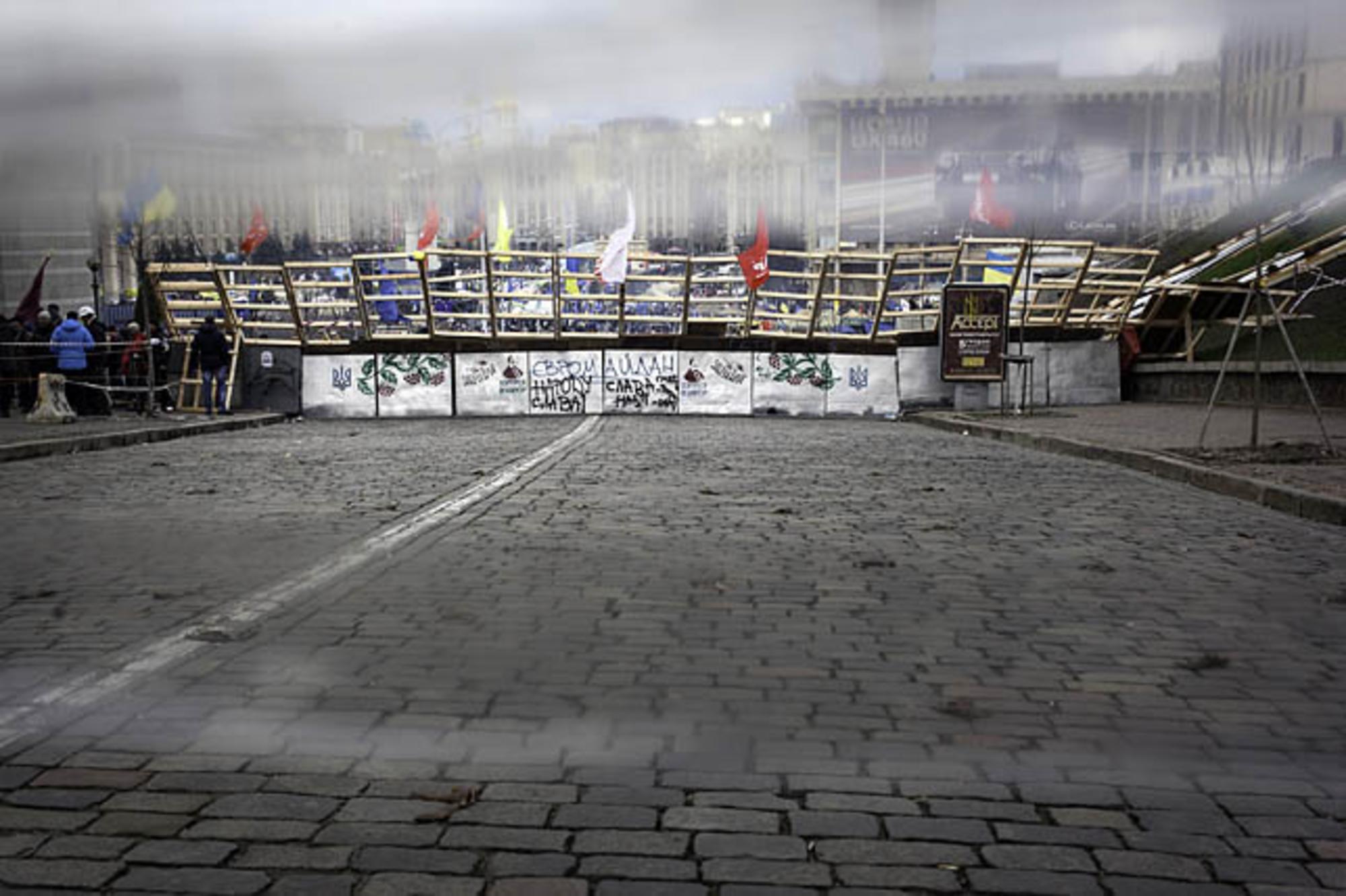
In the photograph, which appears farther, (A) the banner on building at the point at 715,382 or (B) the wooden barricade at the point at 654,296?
(A) the banner on building at the point at 715,382

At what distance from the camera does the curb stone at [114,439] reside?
15.7 metres

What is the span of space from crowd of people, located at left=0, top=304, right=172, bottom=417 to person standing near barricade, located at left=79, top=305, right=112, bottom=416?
0.01m

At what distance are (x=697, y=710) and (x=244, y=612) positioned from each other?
2704 mm

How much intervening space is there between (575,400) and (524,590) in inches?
819

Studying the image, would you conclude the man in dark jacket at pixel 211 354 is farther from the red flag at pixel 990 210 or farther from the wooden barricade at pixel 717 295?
the red flag at pixel 990 210

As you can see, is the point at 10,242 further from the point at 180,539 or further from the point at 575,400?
the point at 575,400

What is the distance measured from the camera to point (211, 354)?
24.1m

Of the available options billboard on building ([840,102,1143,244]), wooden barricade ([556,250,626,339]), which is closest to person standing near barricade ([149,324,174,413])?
wooden barricade ([556,250,626,339])

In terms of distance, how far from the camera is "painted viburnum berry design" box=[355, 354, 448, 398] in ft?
89.5

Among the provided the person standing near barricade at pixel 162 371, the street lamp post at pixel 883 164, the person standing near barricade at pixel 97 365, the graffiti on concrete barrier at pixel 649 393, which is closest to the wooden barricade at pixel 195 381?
the person standing near barricade at pixel 162 371

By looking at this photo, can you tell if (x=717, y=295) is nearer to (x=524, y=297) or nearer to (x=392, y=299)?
(x=524, y=297)

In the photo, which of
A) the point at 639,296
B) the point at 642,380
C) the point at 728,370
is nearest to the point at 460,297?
the point at 639,296

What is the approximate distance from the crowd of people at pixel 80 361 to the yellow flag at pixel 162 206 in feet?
52.6

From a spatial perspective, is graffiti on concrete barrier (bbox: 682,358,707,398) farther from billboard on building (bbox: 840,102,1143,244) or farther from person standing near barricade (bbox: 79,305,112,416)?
person standing near barricade (bbox: 79,305,112,416)
